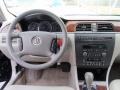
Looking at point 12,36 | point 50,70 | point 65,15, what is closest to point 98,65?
point 50,70

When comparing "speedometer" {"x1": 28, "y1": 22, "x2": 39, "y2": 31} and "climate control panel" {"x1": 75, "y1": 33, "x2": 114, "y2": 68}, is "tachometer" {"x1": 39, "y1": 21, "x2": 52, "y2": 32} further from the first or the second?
"climate control panel" {"x1": 75, "y1": 33, "x2": 114, "y2": 68}

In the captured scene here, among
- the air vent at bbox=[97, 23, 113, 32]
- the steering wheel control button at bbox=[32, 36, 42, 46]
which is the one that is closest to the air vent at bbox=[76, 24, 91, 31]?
the air vent at bbox=[97, 23, 113, 32]

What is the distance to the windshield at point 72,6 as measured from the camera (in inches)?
108

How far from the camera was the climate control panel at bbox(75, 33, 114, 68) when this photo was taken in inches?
73.1

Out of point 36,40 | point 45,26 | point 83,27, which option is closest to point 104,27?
point 83,27

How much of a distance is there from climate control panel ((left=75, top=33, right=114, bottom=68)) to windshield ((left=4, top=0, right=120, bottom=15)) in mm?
914

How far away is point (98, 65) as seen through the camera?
1.90 metres

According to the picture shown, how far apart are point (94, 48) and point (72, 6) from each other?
3.49 feet

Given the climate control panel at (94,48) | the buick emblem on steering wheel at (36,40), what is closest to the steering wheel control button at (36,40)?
the buick emblem on steering wheel at (36,40)

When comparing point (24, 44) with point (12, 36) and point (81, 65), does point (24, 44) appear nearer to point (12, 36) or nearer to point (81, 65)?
point (12, 36)

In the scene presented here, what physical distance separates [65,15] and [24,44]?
1098 mm

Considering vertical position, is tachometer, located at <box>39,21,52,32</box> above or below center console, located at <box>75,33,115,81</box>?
above

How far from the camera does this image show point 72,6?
9.20 feet

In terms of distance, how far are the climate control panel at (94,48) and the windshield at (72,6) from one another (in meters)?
0.91
